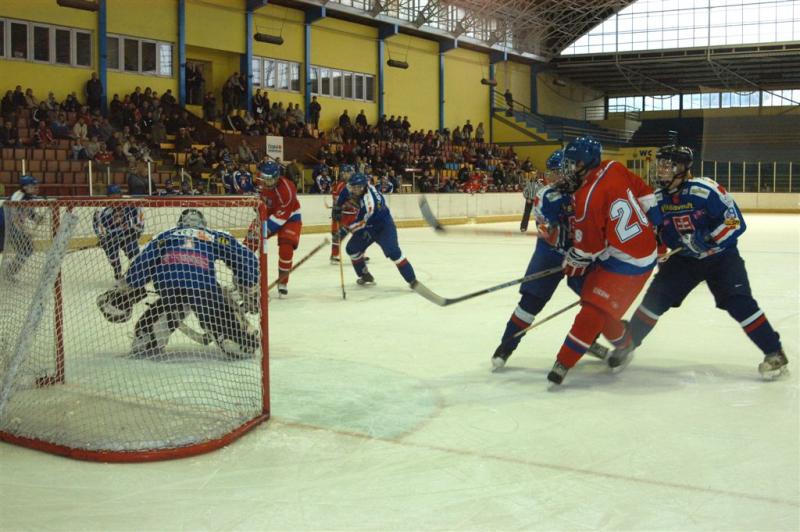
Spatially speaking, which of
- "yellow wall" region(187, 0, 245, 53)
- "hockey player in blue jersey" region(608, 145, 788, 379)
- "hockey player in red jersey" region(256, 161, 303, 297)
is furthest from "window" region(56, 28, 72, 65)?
"hockey player in blue jersey" region(608, 145, 788, 379)

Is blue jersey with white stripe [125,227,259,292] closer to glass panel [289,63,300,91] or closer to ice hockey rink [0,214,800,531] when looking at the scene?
ice hockey rink [0,214,800,531]

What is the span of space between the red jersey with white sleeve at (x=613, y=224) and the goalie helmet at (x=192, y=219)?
2069 mm

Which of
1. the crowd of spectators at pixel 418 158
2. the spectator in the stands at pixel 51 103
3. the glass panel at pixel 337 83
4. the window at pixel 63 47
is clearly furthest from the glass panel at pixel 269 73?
the spectator in the stands at pixel 51 103

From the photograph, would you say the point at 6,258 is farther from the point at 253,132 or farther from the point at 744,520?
the point at 253,132

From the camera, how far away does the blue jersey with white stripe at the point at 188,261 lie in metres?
4.25

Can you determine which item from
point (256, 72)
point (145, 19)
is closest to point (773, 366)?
point (145, 19)

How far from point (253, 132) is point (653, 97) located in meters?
23.9

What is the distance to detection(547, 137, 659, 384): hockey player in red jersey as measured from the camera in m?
3.99

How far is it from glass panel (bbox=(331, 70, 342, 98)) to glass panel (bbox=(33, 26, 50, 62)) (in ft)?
29.2

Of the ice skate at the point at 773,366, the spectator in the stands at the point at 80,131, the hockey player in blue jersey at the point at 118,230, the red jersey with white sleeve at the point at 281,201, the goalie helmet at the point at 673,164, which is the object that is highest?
the spectator in the stands at the point at 80,131

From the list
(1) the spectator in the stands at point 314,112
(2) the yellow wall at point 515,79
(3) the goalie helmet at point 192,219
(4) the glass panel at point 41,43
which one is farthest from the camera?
(2) the yellow wall at point 515,79

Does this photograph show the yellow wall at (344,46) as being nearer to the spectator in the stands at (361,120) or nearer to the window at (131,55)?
the spectator in the stands at (361,120)

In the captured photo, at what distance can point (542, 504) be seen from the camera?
105 inches

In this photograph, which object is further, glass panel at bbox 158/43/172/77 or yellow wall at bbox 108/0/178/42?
glass panel at bbox 158/43/172/77
